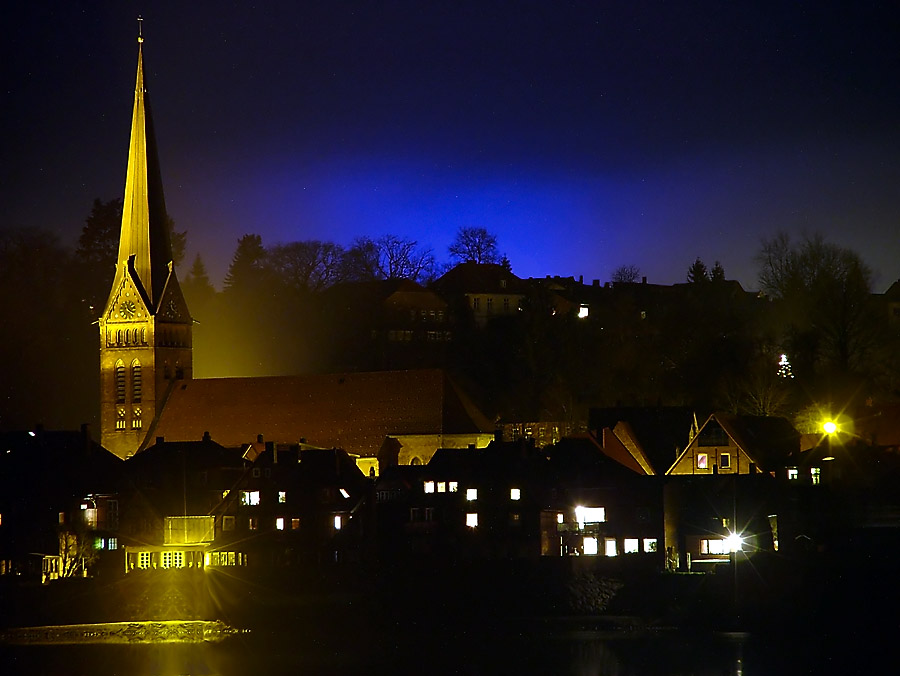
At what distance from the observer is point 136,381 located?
8581 centimetres

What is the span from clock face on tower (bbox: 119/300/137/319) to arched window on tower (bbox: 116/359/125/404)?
7.56ft

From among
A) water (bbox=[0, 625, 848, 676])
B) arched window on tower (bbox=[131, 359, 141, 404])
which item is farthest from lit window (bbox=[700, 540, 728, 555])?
arched window on tower (bbox=[131, 359, 141, 404])

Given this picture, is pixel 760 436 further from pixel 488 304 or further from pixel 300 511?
pixel 488 304

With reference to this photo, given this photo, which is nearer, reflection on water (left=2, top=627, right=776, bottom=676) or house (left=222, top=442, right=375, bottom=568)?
reflection on water (left=2, top=627, right=776, bottom=676)

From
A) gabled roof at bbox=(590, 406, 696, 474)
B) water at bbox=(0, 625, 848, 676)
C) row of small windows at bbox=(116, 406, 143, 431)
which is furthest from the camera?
row of small windows at bbox=(116, 406, 143, 431)

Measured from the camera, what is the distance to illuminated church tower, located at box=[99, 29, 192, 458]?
A: 280 ft

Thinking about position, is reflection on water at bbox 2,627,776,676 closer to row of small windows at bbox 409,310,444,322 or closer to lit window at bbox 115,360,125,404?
lit window at bbox 115,360,125,404

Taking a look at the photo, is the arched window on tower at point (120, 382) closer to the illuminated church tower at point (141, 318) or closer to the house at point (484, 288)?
the illuminated church tower at point (141, 318)

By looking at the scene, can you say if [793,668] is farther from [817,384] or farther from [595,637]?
[817,384]

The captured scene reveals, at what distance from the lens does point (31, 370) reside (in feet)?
316

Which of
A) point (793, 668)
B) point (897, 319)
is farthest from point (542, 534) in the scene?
point (897, 319)

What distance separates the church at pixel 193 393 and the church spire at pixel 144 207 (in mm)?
51

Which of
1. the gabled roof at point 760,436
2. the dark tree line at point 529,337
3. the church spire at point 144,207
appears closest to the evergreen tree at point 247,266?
the dark tree line at point 529,337

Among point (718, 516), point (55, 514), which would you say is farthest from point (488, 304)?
point (718, 516)
